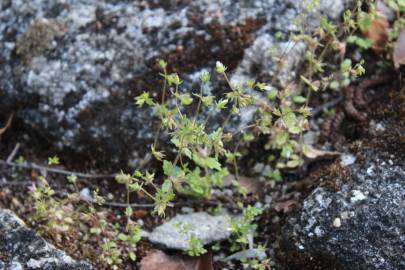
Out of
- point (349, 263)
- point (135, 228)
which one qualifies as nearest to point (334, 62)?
point (349, 263)

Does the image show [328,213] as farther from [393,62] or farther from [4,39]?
[4,39]

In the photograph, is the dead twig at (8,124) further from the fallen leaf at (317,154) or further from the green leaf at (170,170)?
the fallen leaf at (317,154)

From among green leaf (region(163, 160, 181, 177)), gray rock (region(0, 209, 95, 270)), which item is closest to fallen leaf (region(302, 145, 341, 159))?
green leaf (region(163, 160, 181, 177))

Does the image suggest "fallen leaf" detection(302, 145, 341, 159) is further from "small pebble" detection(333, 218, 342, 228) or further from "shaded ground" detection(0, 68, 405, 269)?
"small pebble" detection(333, 218, 342, 228)

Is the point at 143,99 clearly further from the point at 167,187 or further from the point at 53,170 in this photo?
the point at 53,170

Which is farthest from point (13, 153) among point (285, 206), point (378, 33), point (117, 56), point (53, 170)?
point (378, 33)

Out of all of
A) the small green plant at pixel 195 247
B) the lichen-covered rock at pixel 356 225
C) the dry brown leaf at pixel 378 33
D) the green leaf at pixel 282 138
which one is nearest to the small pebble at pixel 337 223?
the lichen-covered rock at pixel 356 225

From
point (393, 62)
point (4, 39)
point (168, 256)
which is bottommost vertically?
point (168, 256)
